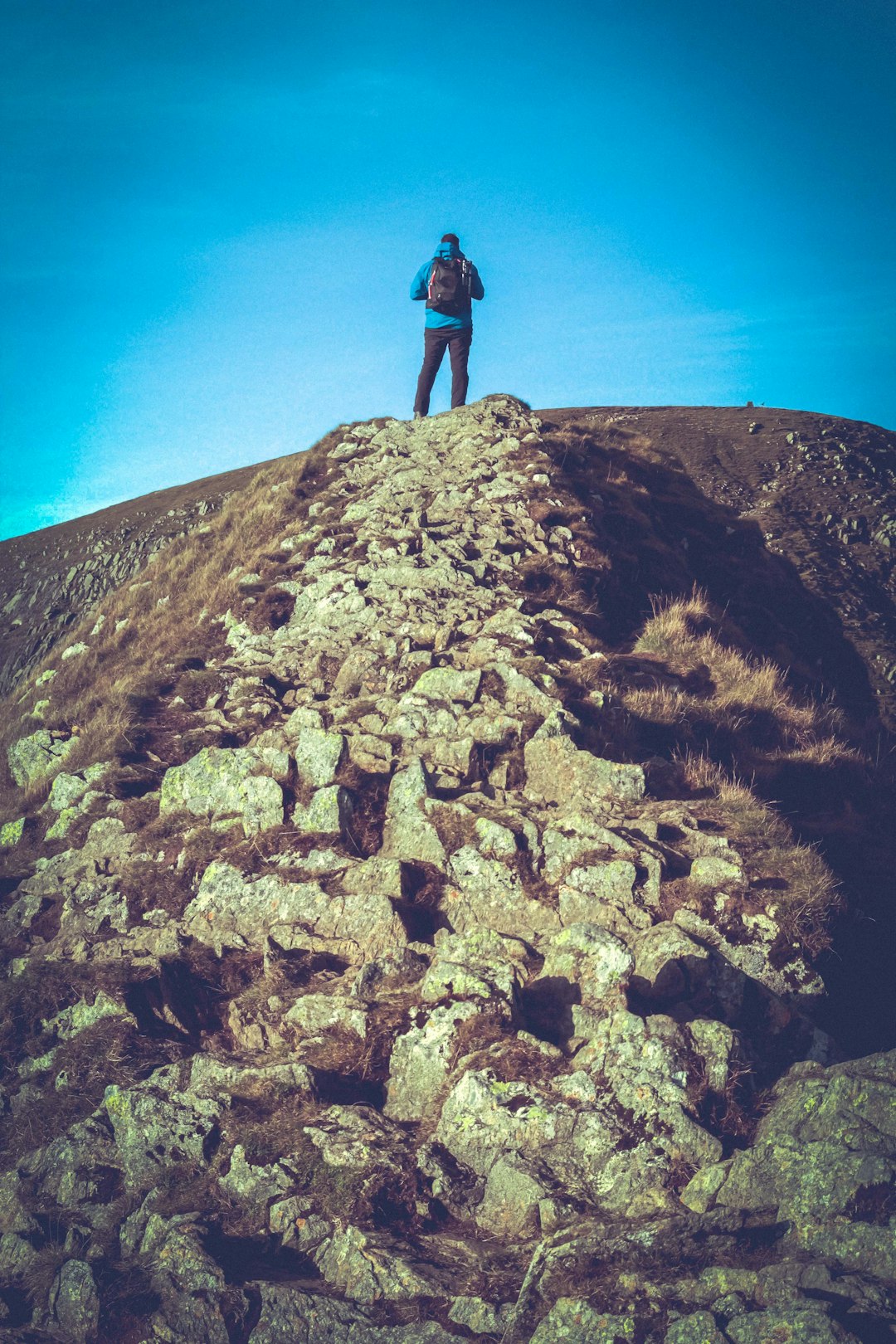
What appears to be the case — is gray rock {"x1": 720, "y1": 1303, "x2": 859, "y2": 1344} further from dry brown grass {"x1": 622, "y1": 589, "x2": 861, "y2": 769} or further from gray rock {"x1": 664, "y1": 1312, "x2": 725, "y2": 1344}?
dry brown grass {"x1": 622, "y1": 589, "x2": 861, "y2": 769}

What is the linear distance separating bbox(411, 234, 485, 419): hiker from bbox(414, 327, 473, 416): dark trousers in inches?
0.6

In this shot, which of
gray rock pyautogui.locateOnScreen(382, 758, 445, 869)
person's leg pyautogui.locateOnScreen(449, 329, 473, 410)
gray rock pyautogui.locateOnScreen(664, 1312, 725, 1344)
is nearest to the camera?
gray rock pyautogui.locateOnScreen(664, 1312, 725, 1344)

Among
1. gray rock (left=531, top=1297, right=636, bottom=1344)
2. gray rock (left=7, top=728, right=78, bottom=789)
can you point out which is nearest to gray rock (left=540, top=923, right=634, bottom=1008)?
gray rock (left=531, top=1297, right=636, bottom=1344)

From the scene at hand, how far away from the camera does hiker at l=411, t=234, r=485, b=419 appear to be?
16.0m

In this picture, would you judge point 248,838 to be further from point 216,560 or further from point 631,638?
point 216,560

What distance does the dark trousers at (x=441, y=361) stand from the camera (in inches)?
650

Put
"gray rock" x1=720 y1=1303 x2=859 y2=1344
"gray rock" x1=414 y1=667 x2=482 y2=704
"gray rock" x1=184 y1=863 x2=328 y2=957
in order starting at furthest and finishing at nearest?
"gray rock" x1=414 y1=667 x2=482 y2=704
"gray rock" x1=184 y1=863 x2=328 y2=957
"gray rock" x1=720 y1=1303 x2=859 y2=1344

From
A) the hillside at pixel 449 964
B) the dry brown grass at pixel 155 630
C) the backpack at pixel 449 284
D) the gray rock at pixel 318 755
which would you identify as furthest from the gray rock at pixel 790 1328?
the backpack at pixel 449 284

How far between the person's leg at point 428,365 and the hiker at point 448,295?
0.02 meters

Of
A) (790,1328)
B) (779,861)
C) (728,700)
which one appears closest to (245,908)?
(779,861)

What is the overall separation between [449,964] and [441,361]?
13.6 m

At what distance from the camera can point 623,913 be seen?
7289 mm

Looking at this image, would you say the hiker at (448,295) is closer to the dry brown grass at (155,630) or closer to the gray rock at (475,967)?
the dry brown grass at (155,630)

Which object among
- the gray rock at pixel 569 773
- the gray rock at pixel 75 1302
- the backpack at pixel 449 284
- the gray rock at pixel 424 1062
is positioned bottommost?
the gray rock at pixel 75 1302
